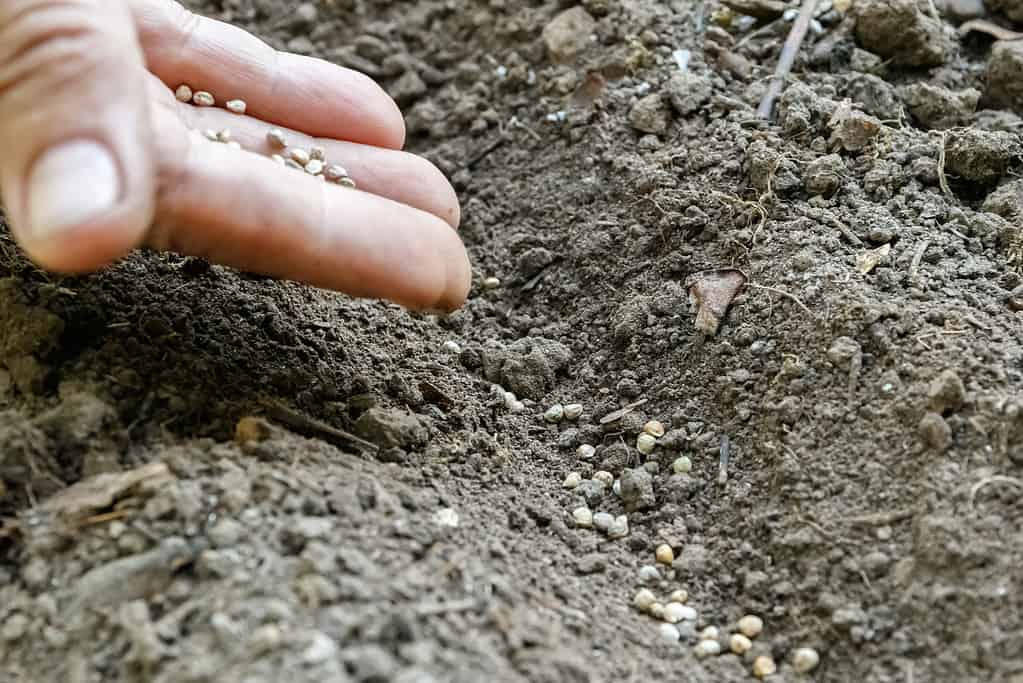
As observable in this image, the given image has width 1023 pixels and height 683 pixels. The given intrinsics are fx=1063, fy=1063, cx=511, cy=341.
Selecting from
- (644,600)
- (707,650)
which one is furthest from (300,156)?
(707,650)

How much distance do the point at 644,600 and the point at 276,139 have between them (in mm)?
1034

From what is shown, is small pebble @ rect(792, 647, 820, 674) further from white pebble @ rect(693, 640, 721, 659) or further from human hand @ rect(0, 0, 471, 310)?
human hand @ rect(0, 0, 471, 310)

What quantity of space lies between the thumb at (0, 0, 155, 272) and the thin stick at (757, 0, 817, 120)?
132cm

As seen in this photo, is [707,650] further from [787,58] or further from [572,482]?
[787,58]

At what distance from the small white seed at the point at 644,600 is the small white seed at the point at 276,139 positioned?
3.32 ft

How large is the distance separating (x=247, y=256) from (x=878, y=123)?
128 cm

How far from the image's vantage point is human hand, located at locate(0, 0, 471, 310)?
1.33 metres

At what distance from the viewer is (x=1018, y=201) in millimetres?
1994

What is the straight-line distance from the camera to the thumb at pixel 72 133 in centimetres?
130

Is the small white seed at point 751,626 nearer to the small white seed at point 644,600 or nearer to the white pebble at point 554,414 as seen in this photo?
the small white seed at point 644,600

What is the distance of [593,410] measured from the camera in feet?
6.57

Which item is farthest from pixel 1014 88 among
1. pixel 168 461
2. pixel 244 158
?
pixel 168 461

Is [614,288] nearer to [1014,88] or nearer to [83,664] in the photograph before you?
[1014,88]

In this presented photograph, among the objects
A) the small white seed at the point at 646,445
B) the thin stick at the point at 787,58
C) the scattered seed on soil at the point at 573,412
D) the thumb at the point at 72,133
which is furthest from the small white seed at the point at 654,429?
the thumb at the point at 72,133
